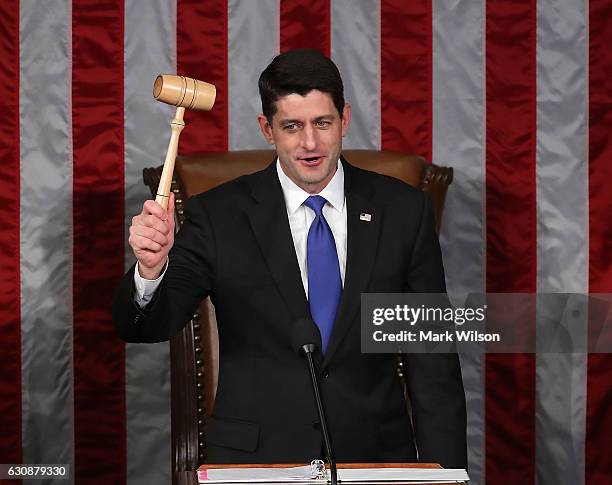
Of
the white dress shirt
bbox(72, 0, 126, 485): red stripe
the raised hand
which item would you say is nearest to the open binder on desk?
the raised hand

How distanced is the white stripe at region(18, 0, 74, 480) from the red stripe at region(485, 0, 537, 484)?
1.27 m

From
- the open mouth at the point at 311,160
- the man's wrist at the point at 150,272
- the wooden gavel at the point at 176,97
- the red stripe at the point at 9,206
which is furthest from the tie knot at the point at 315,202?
the red stripe at the point at 9,206

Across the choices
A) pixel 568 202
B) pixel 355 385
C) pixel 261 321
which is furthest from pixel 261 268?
pixel 568 202

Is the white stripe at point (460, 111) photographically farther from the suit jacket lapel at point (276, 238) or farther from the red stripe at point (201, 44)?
the suit jacket lapel at point (276, 238)

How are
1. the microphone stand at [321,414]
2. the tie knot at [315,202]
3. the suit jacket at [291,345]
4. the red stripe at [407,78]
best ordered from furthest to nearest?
the red stripe at [407,78], the tie knot at [315,202], the suit jacket at [291,345], the microphone stand at [321,414]

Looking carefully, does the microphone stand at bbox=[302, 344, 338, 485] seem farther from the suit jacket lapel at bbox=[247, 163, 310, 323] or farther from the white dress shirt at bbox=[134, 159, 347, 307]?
the white dress shirt at bbox=[134, 159, 347, 307]

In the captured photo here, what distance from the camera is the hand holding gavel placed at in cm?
173

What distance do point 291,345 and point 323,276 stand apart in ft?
0.55

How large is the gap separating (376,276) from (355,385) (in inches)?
9.4

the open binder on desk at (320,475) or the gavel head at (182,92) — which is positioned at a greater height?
the gavel head at (182,92)

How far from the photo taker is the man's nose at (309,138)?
7.45ft

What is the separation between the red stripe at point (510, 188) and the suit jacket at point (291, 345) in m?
0.91

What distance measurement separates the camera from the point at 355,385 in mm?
2303

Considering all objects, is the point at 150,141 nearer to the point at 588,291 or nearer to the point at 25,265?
the point at 25,265
